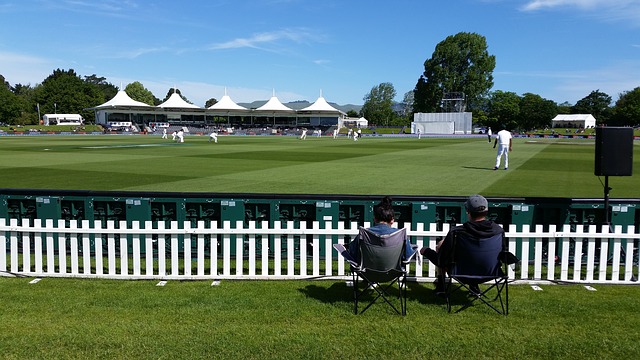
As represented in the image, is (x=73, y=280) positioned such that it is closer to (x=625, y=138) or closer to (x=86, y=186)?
(x=625, y=138)

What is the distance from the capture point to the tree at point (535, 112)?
13712 cm

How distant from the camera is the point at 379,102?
15125cm

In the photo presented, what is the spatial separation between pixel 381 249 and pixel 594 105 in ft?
585

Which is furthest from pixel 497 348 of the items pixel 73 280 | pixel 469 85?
pixel 469 85

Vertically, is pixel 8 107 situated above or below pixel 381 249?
above

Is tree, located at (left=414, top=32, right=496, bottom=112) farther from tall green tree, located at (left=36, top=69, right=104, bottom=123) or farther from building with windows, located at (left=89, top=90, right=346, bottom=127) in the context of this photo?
tall green tree, located at (left=36, top=69, right=104, bottom=123)

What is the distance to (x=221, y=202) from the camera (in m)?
8.01

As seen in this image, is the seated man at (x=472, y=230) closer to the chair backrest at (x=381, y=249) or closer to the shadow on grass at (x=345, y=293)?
the shadow on grass at (x=345, y=293)

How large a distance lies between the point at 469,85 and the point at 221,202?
10750 cm

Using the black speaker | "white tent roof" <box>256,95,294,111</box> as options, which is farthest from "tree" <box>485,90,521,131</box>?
the black speaker

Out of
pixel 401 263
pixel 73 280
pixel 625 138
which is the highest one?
pixel 625 138

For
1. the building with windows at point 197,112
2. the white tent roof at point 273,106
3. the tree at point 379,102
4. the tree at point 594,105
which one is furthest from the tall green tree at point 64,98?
the tree at point 594,105

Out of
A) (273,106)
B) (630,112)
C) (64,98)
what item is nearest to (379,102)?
(273,106)

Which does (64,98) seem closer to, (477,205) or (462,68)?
(462,68)
